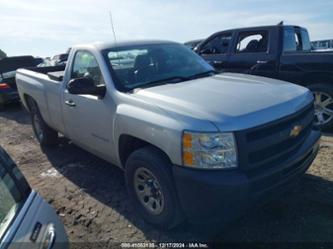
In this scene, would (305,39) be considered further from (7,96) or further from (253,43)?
(7,96)

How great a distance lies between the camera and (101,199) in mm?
4105

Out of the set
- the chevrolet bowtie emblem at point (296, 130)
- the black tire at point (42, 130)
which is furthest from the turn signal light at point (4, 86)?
the chevrolet bowtie emblem at point (296, 130)

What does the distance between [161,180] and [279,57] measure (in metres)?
4.43

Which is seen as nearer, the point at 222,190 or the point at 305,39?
the point at 222,190

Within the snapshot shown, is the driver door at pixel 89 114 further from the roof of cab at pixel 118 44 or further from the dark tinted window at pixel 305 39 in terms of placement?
the dark tinted window at pixel 305 39

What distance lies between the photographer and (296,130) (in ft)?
10.4

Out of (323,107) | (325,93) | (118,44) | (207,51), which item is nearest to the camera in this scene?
(118,44)

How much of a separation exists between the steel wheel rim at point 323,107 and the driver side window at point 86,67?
399 centimetres

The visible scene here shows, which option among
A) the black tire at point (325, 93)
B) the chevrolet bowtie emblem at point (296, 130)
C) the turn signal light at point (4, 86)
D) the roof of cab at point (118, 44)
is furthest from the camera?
the turn signal light at point (4, 86)

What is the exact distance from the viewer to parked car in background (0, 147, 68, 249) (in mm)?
1646

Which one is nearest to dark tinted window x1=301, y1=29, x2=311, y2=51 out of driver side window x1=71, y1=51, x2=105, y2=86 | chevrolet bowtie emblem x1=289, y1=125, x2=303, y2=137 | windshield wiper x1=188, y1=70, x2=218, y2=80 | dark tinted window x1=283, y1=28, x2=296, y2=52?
dark tinted window x1=283, y1=28, x2=296, y2=52

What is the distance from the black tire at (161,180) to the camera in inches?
116

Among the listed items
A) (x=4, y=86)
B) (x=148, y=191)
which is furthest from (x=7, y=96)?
(x=148, y=191)

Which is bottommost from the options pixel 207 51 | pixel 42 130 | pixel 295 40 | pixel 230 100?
pixel 42 130
